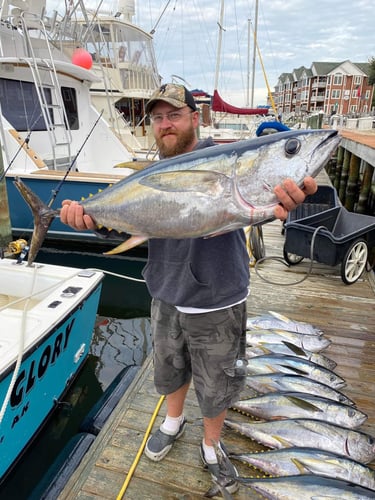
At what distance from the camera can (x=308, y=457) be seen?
6.49 feet

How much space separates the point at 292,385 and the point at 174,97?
2.04 meters

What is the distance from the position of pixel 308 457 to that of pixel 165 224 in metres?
1.51

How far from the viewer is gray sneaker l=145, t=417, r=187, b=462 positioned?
2184 millimetres

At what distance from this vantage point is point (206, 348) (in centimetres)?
182

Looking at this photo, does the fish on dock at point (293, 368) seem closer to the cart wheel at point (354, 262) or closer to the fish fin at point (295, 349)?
the fish fin at point (295, 349)

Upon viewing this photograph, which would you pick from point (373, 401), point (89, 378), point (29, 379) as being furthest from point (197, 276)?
point (89, 378)

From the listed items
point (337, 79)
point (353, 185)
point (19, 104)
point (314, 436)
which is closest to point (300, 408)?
point (314, 436)

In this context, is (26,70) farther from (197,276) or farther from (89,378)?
(197,276)

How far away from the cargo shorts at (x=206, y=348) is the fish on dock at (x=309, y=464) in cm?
46

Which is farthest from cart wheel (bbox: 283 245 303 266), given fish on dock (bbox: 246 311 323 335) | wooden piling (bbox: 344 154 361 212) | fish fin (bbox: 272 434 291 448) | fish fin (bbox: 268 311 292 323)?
wooden piling (bbox: 344 154 361 212)

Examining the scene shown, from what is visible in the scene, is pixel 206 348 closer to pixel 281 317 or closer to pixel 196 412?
pixel 196 412

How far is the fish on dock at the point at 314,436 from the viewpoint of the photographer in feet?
6.82

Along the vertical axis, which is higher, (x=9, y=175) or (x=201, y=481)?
(x=9, y=175)

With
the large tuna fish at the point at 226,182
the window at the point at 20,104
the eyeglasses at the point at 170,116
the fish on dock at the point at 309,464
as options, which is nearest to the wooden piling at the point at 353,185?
the window at the point at 20,104
